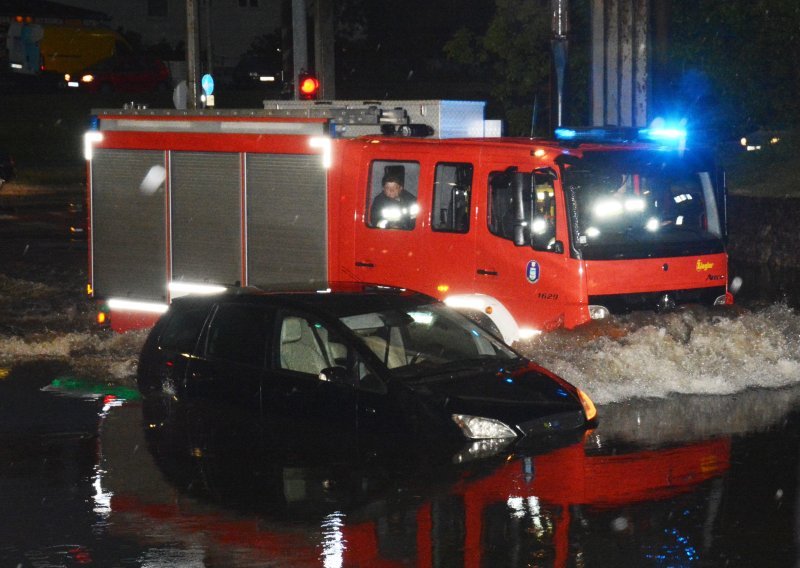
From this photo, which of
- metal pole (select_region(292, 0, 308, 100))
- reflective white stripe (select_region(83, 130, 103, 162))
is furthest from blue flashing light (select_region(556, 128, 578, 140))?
metal pole (select_region(292, 0, 308, 100))

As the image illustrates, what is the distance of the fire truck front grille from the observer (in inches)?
467

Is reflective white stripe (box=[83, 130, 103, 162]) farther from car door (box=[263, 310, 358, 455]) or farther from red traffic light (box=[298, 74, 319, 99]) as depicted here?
red traffic light (box=[298, 74, 319, 99])

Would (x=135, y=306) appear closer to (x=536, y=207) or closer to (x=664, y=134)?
(x=536, y=207)

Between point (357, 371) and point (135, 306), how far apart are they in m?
6.22

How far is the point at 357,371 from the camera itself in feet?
32.1

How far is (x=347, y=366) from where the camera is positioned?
9.84 m

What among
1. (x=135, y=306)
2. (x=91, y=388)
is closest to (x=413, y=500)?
(x=91, y=388)

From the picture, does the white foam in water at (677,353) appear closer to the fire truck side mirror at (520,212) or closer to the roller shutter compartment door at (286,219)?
the fire truck side mirror at (520,212)

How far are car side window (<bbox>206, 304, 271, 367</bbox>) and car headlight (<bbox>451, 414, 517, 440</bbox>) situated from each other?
5.64ft

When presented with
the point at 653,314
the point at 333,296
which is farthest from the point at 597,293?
the point at 333,296

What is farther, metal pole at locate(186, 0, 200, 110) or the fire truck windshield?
metal pole at locate(186, 0, 200, 110)

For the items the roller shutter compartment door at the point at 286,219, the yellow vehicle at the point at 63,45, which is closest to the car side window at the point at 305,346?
the roller shutter compartment door at the point at 286,219

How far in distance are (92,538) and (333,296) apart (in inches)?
129

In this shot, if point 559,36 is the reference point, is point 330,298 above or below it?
below
